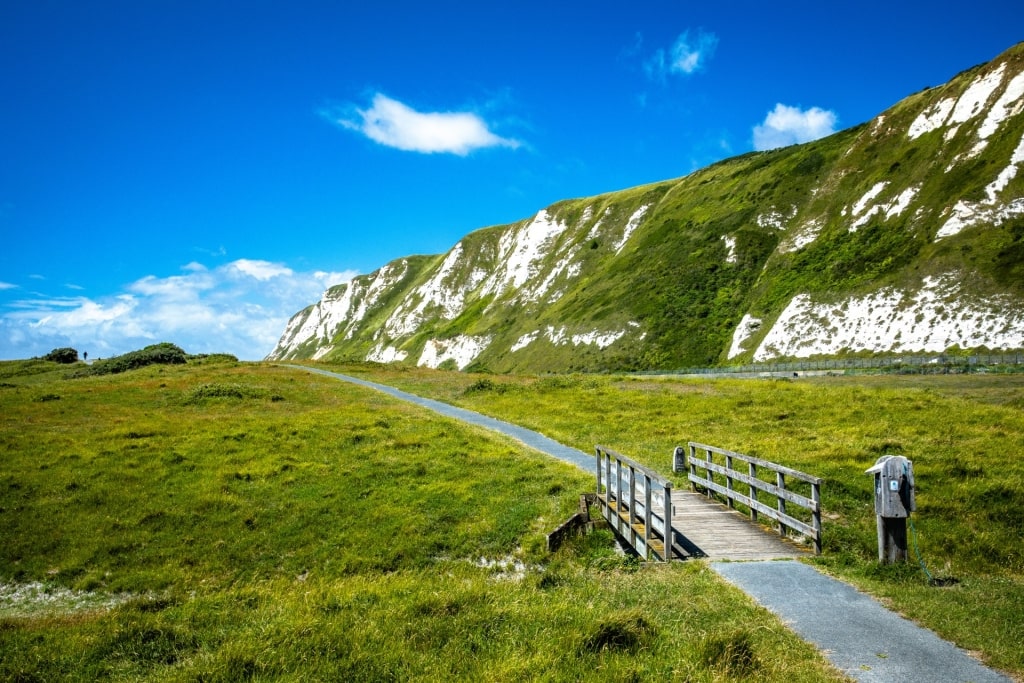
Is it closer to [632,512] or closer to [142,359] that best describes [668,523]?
[632,512]

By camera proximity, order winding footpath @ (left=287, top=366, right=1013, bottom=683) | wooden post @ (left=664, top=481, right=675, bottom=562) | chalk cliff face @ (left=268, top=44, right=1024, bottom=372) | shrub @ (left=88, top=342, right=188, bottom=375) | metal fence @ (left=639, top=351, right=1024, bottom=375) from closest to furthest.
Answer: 1. winding footpath @ (left=287, top=366, right=1013, bottom=683)
2. wooden post @ (left=664, top=481, right=675, bottom=562)
3. metal fence @ (left=639, top=351, right=1024, bottom=375)
4. chalk cliff face @ (left=268, top=44, right=1024, bottom=372)
5. shrub @ (left=88, top=342, right=188, bottom=375)

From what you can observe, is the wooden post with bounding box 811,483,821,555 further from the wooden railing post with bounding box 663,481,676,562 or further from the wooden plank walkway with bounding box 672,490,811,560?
the wooden railing post with bounding box 663,481,676,562

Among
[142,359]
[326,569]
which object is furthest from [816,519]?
[142,359]

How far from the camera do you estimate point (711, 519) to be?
15812mm

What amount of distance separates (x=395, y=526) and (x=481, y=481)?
4394 mm

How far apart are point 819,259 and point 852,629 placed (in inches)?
3736

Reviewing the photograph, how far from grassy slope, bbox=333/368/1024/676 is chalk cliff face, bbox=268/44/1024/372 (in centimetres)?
2532

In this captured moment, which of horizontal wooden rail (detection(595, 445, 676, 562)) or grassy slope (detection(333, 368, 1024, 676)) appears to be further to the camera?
horizontal wooden rail (detection(595, 445, 676, 562))

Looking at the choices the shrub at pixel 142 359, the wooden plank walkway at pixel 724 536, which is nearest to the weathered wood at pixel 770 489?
the wooden plank walkway at pixel 724 536

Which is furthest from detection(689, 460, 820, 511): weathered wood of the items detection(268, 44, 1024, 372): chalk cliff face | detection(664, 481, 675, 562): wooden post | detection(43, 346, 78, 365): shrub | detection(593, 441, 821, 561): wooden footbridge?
detection(43, 346, 78, 365): shrub

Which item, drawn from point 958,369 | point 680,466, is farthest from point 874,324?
point 680,466

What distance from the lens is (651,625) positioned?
28.3 feet

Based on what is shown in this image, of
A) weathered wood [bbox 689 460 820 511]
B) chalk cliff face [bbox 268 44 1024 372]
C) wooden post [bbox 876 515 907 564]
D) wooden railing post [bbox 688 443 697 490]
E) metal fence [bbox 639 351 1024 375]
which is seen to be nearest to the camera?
wooden post [bbox 876 515 907 564]

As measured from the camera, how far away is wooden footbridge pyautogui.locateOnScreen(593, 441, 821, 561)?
12.9 metres
